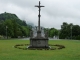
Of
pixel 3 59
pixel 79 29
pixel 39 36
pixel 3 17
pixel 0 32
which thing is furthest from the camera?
pixel 3 17

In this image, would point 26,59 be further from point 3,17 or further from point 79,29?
point 3,17

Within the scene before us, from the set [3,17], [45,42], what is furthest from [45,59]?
[3,17]

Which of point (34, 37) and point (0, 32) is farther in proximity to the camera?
point (0, 32)

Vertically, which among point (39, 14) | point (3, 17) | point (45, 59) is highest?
point (3, 17)

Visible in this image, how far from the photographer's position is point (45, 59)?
1725cm

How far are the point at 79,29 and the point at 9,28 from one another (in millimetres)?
39601

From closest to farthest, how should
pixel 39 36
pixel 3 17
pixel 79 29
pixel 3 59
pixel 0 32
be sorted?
pixel 3 59, pixel 39 36, pixel 0 32, pixel 79 29, pixel 3 17

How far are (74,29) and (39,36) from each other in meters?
88.3

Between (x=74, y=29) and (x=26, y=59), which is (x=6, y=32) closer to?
(x=74, y=29)

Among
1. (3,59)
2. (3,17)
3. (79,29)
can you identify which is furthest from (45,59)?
(3,17)

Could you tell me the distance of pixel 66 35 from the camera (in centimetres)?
12150

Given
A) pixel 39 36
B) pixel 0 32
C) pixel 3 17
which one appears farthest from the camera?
pixel 3 17

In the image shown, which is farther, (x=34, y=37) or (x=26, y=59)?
(x=34, y=37)

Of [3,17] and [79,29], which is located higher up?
[3,17]
